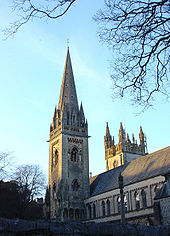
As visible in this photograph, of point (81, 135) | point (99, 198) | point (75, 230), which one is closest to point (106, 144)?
point (81, 135)

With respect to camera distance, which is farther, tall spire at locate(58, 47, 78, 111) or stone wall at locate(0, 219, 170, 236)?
tall spire at locate(58, 47, 78, 111)

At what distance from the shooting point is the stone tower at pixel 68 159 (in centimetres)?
4700

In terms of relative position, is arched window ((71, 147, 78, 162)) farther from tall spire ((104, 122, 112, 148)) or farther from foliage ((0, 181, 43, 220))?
tall spire ((104, 122, 112, 148))

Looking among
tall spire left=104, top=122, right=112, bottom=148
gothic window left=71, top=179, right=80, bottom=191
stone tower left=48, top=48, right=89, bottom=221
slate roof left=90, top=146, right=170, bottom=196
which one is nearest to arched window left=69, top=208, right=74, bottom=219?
stone tower left=48, top=48, right=89, bottom=221

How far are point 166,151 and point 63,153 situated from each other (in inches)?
659

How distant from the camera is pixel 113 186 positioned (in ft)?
144

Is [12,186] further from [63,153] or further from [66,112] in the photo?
[66,112]

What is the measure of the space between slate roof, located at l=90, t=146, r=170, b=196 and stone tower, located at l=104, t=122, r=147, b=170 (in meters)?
17.0

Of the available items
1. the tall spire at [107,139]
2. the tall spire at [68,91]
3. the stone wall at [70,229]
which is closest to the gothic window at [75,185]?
the tall spire at [68,91]

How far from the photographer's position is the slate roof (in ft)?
123

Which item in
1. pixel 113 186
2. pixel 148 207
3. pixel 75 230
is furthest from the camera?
pixel 113 186

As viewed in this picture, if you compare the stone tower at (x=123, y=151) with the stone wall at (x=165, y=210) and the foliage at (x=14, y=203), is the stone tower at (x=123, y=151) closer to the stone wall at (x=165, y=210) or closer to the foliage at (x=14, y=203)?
the foliage at (x=14, y=203)

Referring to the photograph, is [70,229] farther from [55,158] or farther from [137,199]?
[55,158]

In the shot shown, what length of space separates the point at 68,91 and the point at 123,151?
1963 cm
